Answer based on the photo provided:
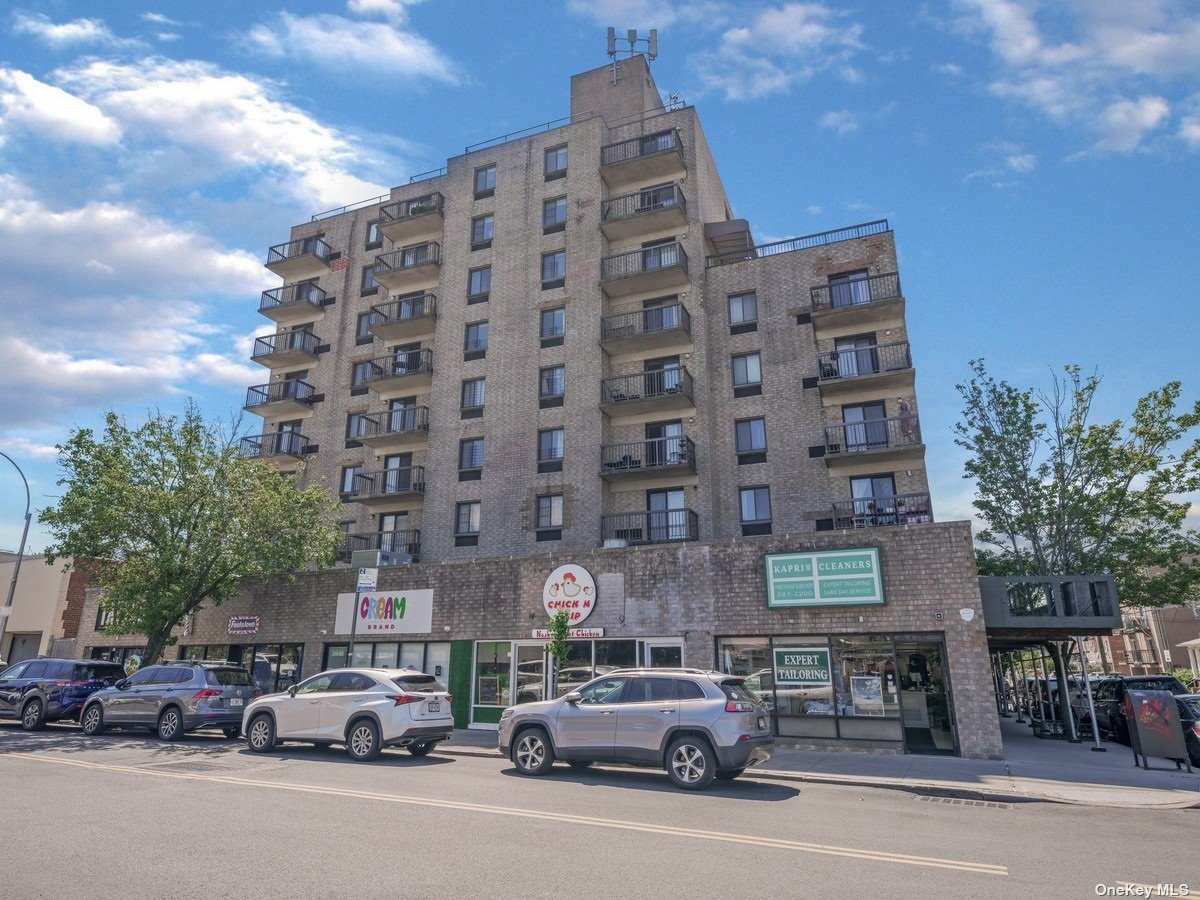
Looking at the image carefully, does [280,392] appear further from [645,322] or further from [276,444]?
[645,322]

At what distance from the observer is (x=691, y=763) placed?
10812 mm

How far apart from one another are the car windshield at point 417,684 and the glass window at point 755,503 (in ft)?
43.0

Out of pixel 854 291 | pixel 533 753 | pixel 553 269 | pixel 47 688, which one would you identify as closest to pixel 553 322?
pixel 553 269

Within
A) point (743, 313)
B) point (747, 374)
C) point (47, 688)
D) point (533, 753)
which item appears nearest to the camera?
point (533, 753)

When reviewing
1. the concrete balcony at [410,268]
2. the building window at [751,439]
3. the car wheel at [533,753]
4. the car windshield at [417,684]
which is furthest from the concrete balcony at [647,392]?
the car wheel at [533,753]

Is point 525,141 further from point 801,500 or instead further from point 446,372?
point 801,500

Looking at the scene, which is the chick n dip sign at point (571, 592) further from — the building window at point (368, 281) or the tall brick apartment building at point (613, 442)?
the building window at point (368, 281)

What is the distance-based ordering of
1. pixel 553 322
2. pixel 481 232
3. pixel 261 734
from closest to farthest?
pixel 261 734
pixel 553 322
pixel 481 232

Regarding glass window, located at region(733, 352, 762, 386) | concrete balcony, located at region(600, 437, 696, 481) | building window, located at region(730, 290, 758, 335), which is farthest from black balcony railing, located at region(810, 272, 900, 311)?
concrete balcony, located at region(600, 437, 696, 481)

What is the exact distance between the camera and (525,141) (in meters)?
31.4

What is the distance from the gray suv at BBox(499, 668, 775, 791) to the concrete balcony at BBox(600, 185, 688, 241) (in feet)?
64.9

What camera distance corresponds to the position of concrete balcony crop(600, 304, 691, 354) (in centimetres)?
2569

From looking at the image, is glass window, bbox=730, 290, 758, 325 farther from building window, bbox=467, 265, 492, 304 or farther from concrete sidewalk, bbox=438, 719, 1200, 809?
concrete sidewalk, bbox=438, 719, 1200, 809

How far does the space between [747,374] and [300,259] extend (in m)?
22.8
